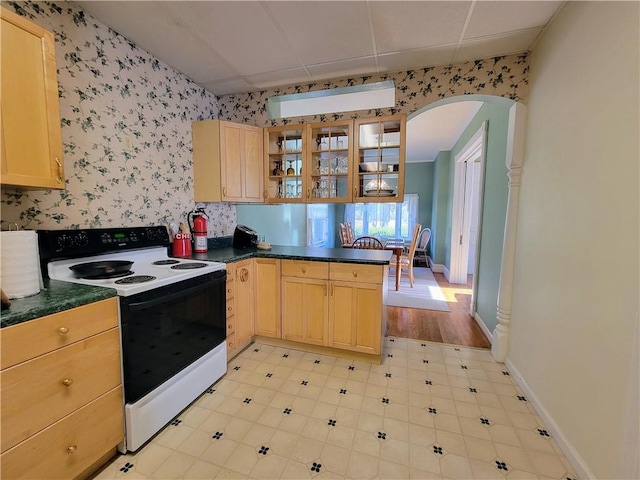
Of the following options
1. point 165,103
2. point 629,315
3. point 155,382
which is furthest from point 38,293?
point 629,315

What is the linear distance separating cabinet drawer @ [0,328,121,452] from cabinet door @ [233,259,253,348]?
1.05m

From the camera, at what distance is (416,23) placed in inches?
71.1

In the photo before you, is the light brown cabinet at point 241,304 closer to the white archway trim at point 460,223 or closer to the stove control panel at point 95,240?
the stove control panel at point 95,240

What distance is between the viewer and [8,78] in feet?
3.88

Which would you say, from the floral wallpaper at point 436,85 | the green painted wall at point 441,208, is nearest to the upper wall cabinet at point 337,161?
the floral wallpaper at point 436,85

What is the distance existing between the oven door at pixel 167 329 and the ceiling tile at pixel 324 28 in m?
1.80

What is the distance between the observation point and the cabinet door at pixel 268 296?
2.54 meters

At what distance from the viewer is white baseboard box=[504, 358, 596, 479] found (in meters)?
1.31

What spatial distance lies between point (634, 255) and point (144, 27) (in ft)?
9.85

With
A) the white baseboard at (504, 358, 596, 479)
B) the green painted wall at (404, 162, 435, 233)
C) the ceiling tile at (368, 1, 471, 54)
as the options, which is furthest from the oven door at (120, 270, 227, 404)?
the green painted wall at (404, 162, 435, 233)

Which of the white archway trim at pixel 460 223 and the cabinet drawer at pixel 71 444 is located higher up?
the white archway trim at pixel 460 223

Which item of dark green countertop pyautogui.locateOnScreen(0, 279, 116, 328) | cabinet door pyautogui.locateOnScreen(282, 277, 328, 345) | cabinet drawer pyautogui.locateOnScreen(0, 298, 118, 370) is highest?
dark green countertop pyautogui.locateOnScreen(0, 279, 116, 328)

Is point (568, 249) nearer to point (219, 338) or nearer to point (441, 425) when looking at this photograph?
point (441, 425)

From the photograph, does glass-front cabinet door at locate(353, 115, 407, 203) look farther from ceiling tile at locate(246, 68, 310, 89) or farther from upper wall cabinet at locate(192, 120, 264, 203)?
upper wall cabinet at locate(192, 120, 264, 203)
